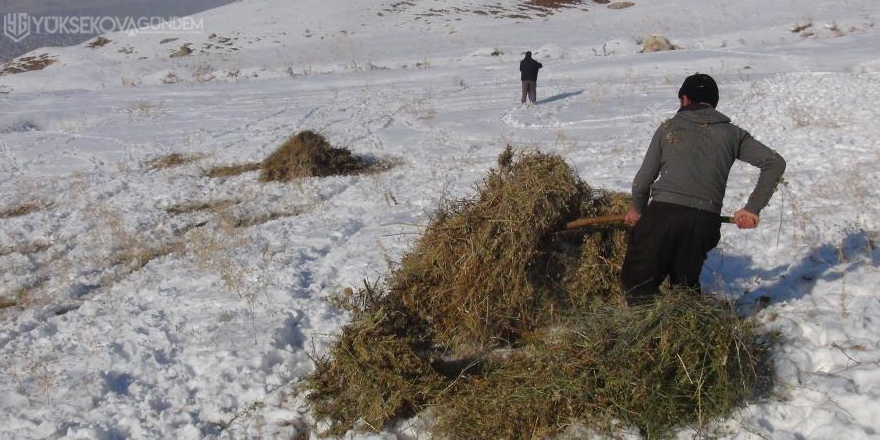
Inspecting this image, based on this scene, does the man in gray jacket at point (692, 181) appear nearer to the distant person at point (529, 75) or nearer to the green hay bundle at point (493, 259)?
the green hay bundle at point (493, 259)

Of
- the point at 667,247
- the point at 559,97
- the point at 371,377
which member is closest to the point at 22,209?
the point at 371,377

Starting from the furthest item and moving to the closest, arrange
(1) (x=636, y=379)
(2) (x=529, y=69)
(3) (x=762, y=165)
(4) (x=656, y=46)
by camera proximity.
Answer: (4) (x=656, y=46) → (2) (x=529, y=69) → (3) (x=762, y=165) → (1) (x=636, y=379)

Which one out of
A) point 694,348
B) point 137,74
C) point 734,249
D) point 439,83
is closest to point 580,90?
point 439,83

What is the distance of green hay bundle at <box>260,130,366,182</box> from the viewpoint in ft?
35.7

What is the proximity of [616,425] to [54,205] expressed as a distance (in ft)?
32.8

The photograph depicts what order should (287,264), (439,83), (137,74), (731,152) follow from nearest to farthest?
(731,152) → (287,264) → (439,83) → (137,74)

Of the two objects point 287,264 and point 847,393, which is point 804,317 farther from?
point 287,264

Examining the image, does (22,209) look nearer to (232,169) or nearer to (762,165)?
(232,169)

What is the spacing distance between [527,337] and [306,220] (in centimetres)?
479

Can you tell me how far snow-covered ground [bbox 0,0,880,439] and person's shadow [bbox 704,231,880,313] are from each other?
27 mm

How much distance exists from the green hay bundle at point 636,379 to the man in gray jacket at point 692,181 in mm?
→ 305

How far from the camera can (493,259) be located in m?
4.64

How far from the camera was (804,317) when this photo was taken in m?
4.40

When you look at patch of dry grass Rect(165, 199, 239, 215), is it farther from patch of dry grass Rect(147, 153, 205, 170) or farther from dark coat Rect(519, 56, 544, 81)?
dark coat Rect(519, 56, 544, 81)
